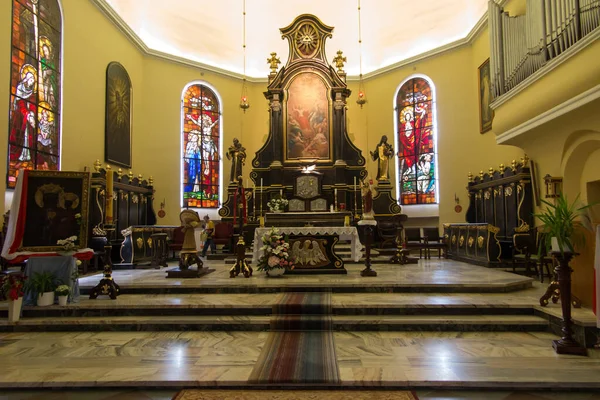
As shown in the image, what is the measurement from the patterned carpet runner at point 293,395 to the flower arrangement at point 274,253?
3639 millimetres

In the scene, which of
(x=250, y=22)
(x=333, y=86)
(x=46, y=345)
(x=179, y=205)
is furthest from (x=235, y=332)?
(x=250, y=22)

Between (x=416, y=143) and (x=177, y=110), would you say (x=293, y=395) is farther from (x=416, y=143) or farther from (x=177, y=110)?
(x=177, y=110)

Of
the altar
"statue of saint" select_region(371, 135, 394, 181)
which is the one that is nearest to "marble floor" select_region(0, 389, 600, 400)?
the altar

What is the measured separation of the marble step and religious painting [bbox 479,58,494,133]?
7.95 meters

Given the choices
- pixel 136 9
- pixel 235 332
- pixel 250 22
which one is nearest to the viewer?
pixel 235 332

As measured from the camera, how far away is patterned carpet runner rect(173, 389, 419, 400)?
327cm

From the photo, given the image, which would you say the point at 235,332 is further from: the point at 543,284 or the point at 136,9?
the point at 136,9

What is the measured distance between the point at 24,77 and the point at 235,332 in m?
7.29

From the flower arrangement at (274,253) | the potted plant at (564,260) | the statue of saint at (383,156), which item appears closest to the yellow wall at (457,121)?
the statue of saint at (383,156)

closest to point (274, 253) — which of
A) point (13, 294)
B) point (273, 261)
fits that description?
point (273, 261)

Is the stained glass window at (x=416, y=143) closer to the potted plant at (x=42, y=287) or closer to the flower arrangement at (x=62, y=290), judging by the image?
the flower arrangement at (x=62, y=290)

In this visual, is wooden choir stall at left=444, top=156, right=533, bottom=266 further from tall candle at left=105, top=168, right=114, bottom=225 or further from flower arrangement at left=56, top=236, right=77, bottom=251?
flower arrangement at left=56, top=236, right=77, bottom=251

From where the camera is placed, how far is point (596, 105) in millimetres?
5496

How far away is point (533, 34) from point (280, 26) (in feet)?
34.6
